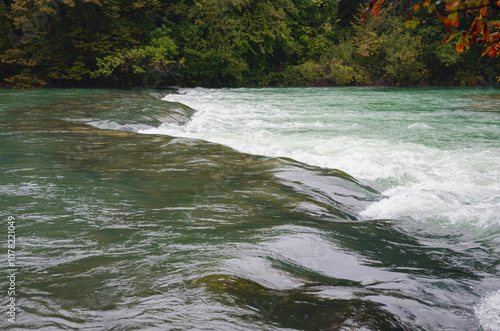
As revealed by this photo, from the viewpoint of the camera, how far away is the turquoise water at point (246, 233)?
2.62 meters

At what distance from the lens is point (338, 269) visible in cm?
333

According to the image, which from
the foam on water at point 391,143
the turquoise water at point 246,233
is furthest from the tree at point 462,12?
the foam on water at point 391,143

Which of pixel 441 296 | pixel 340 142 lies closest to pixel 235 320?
pixel 441 296

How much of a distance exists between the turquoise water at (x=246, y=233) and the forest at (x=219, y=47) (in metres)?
14.7

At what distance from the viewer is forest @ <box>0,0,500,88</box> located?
22.5 meters

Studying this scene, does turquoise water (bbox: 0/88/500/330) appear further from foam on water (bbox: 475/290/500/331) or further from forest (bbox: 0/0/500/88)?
forest (bbox: 0/0/500/88)

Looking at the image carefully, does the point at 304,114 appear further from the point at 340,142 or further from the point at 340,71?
the point at 340,71

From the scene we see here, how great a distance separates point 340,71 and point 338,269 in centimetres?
2534

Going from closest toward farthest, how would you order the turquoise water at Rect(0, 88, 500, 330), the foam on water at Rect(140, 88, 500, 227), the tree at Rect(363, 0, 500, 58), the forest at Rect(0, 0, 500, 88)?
the tree at Rect(363, 0, 500, 58), the turquoise water at Rect(0, 88, 500, 330), the foam on water at Rect(140, 88, 500, 227), the forest at Rect(0, 0, 500, 88)

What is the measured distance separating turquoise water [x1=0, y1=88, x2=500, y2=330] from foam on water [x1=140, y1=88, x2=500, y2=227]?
2.0 inches

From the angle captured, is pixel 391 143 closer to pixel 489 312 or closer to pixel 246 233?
pixel 246 233

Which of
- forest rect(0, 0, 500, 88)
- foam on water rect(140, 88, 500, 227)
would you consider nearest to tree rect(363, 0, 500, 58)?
foam on water rect(140, 88, 500, 227)

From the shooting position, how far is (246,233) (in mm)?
3896

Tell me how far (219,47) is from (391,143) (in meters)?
17.9
